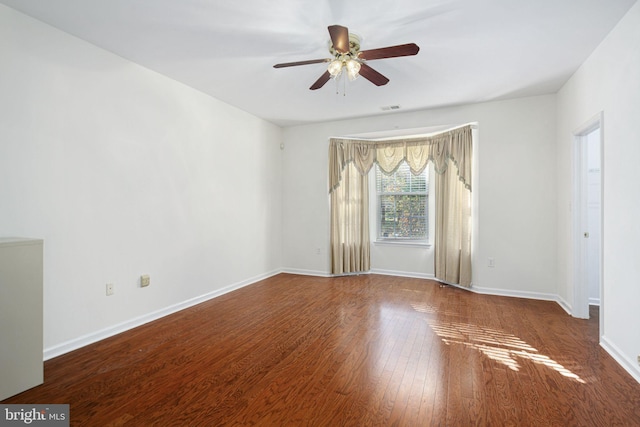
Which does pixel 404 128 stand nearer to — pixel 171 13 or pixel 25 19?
pixel 171 13

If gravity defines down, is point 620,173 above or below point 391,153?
below

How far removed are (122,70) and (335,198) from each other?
11.1 ft

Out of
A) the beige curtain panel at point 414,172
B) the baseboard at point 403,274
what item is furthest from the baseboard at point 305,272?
the baseboard at point 403,274

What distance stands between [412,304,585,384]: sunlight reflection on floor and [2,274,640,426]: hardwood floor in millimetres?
13

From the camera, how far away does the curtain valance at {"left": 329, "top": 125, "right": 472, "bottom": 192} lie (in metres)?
4.74

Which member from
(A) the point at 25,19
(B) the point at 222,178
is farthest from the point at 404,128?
(A) the point at 25,19

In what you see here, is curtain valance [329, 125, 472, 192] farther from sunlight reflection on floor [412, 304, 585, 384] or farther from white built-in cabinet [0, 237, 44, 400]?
white built-in cabinet [0, 237, 44, 400]

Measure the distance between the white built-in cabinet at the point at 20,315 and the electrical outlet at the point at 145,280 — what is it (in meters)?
1.05

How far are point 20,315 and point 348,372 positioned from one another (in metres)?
2.25

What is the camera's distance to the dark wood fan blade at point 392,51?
2.15m

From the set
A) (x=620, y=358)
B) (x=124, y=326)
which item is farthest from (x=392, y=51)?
(x=124, y=326)

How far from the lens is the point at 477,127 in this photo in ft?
14.1

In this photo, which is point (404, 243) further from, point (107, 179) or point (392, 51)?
point (107, 179)

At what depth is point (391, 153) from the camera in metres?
5.29
